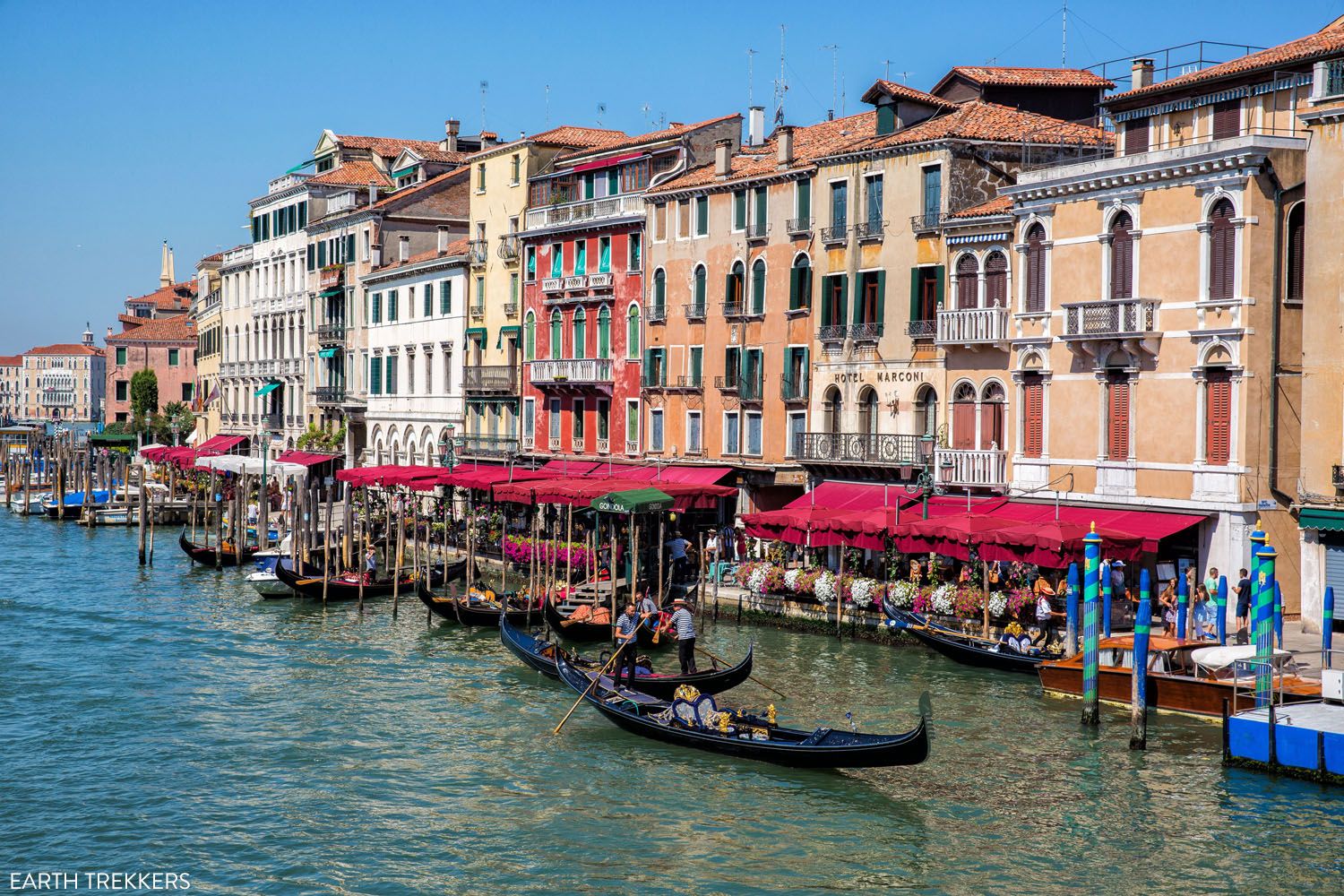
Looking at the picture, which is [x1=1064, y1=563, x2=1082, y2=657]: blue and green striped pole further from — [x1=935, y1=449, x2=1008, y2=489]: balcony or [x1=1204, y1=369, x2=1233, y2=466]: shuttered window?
[x1=935, y1=449, x2=1008, y2=489]: balcony

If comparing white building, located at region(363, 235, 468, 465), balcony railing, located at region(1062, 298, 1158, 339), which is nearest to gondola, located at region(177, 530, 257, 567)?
white building, located at region(363, 235, 468, 465)

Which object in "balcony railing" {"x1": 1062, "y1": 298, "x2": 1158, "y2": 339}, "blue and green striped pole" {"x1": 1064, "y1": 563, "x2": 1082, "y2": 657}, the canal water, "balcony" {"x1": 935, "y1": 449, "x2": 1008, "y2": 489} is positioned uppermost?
"balcony railing" {"x1": 1062, "y1": 298, "x2": 1158, "y2": 339}

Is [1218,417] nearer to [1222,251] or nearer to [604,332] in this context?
[1222,251]

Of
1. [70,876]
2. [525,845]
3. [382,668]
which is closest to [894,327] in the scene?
[382,668]

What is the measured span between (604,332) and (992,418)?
46.3 feet

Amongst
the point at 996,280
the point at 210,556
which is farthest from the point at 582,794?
the point at 210,556

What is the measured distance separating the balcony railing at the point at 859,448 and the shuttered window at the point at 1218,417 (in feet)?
22.5

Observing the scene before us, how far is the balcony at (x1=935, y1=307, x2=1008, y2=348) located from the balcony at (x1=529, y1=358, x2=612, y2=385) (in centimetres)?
1260

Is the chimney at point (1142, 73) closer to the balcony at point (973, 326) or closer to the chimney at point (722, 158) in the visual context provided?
the balcony at point (973, 326)

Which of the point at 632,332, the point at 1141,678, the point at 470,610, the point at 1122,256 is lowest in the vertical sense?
the point at 470,610

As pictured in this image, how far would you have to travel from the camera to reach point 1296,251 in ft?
81.0

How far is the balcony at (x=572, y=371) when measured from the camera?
4066cm

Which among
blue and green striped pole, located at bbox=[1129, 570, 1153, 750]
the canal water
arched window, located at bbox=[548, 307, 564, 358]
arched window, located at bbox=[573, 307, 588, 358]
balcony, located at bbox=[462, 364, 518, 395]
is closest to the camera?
the canal water

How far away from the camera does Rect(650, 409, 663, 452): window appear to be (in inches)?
1529
